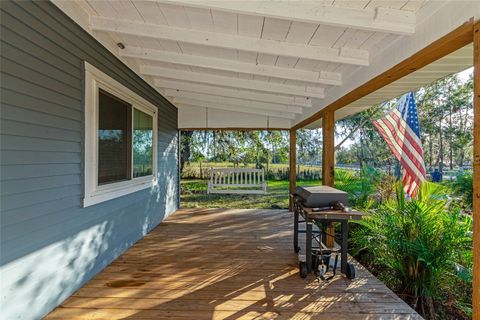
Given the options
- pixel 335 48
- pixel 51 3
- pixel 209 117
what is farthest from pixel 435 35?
pixel 209 117

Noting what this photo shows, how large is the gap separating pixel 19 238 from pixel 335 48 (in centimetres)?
298

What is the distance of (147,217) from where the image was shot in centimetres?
407

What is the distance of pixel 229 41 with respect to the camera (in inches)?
95.1

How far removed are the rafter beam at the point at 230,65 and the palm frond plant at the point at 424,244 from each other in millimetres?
1645

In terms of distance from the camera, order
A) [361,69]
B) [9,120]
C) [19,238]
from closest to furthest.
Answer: [9,120] < [19,238] < [361,69]

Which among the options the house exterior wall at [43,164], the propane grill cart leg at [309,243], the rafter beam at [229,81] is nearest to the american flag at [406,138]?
the rafter beam at [229,81]

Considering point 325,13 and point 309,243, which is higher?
point 325,13

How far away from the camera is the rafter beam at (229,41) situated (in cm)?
235

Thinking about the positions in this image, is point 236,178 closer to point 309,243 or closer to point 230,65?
point 230,65

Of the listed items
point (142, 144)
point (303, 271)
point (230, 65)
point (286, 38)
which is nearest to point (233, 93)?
point (230, 65)

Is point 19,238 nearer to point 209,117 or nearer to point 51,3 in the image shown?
point 51,3

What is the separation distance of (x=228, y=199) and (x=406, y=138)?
5.27 meters

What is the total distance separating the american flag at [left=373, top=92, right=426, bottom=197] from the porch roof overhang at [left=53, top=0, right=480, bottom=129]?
76 cm

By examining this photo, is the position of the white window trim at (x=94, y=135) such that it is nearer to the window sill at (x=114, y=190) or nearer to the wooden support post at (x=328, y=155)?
the window sill at (x=114, y=190)
